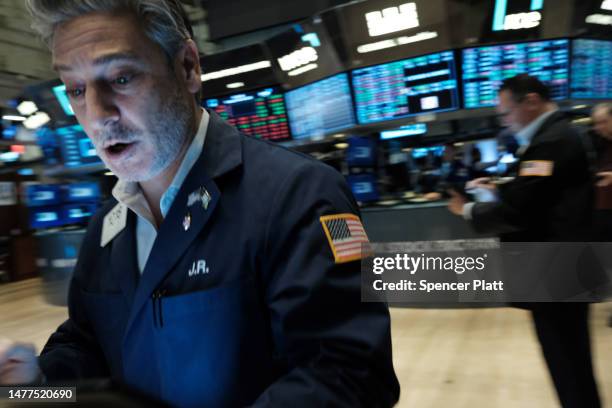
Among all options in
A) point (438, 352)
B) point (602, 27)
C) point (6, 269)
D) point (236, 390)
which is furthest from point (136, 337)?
point (6, 269)

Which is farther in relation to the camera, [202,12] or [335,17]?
[202,12]

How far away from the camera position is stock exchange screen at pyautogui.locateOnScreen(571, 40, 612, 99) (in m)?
4.00

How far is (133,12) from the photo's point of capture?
0.85 m

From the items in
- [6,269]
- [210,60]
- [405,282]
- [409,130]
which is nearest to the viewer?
[405,282]

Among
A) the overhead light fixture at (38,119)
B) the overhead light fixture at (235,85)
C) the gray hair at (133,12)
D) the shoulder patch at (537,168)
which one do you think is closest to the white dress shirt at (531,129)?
the shoulder patch at (537,168)

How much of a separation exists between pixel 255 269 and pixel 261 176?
169 mm

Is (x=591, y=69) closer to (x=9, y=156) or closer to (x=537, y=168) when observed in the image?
(x=537, y=168)

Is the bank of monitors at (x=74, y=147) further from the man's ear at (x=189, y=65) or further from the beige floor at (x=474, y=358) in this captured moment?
the man's ear at (x=189, y=65)

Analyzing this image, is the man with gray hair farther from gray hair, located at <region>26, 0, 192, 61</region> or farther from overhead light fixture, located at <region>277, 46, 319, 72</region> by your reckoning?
overhead light fixture, located at <region>277, 46, 319, 72</region>

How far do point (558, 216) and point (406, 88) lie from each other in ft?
9.32

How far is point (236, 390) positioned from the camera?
0.80m

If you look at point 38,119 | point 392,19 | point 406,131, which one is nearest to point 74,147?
point 38,119

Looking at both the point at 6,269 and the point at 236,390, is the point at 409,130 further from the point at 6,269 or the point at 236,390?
the point at 6,269

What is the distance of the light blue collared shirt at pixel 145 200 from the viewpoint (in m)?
0.94
